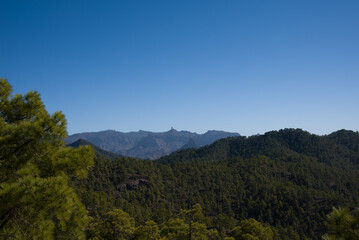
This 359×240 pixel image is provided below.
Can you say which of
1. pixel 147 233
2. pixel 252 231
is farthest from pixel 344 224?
pixel 147 233

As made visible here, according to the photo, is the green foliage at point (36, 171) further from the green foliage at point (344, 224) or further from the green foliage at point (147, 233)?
the green foliage at point (147, 233)

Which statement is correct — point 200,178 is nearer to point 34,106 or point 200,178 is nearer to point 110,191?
point 110,191

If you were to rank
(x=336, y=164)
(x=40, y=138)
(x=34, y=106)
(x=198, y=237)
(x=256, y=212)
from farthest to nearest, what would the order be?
(x=336, y=164)
(x=256, y=212)
(x=198, y=237)
(x=34, y=106)
(x=40, y=138)

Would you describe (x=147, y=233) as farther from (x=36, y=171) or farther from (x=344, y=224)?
(x=344, y=224)

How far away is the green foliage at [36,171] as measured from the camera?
5863mm

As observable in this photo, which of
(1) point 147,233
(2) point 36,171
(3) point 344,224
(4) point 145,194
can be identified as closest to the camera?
(3) point 344,224

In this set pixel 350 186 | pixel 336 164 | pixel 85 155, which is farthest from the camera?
pixel 336 164

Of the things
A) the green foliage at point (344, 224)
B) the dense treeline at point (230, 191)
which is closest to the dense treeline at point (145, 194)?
the green foliage at point (344, 224)

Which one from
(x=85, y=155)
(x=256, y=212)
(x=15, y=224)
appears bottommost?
(x=256, y=212)

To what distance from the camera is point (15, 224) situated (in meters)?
7.24

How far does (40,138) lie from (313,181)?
→ 148524 mm

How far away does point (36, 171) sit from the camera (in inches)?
266

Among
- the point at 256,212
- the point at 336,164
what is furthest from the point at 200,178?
the point at 336,164

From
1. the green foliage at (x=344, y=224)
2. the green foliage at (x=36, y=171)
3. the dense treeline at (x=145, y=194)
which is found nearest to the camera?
the green foliage at (x=344, y=224)
